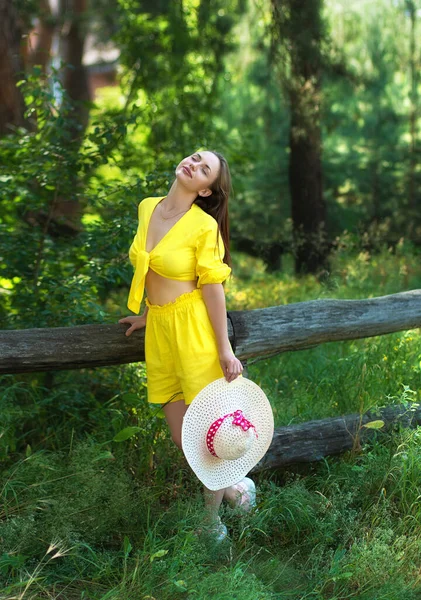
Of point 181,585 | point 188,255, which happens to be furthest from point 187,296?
point 181,585

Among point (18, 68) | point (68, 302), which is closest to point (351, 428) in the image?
point (68, 302)

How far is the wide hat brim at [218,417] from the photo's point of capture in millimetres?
3381

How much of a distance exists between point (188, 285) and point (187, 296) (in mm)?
52

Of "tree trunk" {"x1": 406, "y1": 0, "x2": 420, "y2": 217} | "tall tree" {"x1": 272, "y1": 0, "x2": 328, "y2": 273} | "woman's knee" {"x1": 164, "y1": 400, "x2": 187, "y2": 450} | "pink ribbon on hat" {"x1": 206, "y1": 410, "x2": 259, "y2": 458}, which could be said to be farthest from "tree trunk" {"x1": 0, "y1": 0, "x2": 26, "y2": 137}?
"pink ribbon on hat" {"x1": 206, "y1": 410, "x2": 259, "y2": 458}

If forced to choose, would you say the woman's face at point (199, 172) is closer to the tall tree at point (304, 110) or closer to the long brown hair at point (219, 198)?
the long brown hair at point (219, 198)

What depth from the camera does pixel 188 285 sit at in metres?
3.48

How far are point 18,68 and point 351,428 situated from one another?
625 cm

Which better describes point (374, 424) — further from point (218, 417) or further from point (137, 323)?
point (137, 323)

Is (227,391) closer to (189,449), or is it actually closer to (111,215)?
(189,449)

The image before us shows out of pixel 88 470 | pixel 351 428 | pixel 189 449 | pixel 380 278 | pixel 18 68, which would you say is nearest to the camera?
pixel 189 449

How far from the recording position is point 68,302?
4.80 meters

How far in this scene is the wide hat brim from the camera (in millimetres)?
3381

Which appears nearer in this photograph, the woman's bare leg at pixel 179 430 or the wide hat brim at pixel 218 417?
the wide hat brim at pixel 218 417

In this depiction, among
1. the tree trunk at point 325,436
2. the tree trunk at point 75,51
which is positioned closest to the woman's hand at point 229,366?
the tree trunk at point 325,436
